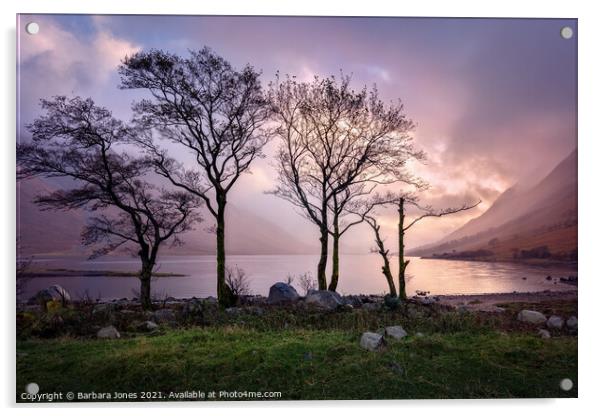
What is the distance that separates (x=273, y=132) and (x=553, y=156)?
4.04m

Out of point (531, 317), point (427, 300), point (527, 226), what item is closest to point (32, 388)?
point (427, 300)

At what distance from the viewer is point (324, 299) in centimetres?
714

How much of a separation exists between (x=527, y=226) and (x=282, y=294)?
148 inches

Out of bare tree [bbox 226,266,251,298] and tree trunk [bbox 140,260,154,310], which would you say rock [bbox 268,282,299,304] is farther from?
tree trunk [bbox 140,260,154,310]

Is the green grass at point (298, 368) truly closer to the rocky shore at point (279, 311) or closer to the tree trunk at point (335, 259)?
the rocky shore at point (279, 311)

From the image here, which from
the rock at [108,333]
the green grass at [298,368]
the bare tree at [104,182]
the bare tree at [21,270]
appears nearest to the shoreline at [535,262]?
the green grass at [298,368]

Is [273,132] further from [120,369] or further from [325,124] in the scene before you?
[120,369]

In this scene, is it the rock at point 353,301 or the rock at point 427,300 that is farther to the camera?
the rock at point 353,301

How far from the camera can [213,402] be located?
19.5ft

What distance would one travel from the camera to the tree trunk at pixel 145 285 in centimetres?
690

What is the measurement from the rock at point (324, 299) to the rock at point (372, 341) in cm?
98

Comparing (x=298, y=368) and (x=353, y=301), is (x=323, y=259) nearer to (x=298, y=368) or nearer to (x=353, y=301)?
(x=353, y=301)

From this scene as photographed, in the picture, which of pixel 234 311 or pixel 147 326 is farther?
pixel 234 311

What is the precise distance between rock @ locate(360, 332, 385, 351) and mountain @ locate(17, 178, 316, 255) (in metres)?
1.64
